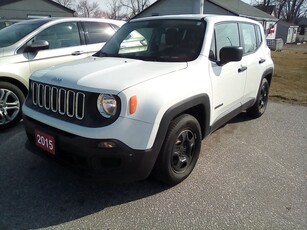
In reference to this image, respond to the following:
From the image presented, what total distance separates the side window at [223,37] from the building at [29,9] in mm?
33810

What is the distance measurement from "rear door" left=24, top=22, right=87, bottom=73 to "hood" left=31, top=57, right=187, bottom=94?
6.17ft

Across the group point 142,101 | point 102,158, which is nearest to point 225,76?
point 142,101

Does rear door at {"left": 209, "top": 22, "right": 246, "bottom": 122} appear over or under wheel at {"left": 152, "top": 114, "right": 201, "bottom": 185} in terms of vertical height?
over

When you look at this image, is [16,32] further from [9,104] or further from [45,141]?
[45,141]

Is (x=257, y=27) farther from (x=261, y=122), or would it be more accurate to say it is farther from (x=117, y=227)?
(x=117, y=227)

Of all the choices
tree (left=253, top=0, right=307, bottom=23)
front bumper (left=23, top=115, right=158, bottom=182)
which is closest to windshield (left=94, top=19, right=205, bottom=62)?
front bumper (left=23, top=115, right=158, bottom=182)

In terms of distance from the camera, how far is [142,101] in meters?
2.60

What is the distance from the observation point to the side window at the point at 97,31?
19.0 ft

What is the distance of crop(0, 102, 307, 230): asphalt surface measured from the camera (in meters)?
2.68

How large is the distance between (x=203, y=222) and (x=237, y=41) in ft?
8.94

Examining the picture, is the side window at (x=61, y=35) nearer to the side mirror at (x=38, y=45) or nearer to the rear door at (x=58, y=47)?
the rear door at (x=58, y=47)

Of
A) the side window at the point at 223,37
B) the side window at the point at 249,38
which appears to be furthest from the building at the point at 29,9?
the side window at the point at 223,37

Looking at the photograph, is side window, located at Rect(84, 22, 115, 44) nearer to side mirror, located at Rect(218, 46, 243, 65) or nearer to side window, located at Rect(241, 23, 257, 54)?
side window, located at Rect(241, 23, 257, 54)

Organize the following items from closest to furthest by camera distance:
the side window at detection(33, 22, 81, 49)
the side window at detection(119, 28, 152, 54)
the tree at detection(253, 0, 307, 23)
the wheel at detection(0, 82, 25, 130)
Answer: the side window at detection(119, 28, 152, 54), the wheel at detection(0, 82, 25, 130), the side window at detection(33, 22, 81, 49), the tree at detection(253, 0, 307, 23)
